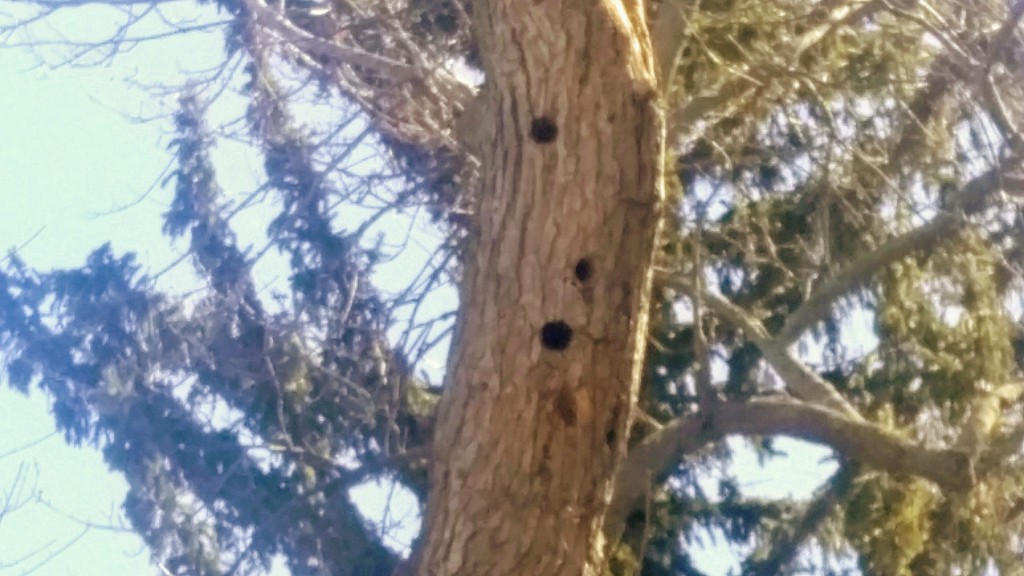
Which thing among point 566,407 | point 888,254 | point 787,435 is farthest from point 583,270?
point 888,254

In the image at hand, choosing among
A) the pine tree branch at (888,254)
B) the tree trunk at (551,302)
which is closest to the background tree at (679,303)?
the pine tree branch at (888,254)

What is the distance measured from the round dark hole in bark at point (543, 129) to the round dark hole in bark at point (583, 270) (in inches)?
13.2

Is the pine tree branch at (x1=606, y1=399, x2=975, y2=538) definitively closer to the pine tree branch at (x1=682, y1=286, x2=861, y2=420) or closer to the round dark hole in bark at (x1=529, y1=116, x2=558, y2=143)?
the pine tree branch at (x1=682, y1=286, x2=861, y2=420)

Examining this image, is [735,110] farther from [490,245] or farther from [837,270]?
[490,245]

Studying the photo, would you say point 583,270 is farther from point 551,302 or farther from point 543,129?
point 543,129

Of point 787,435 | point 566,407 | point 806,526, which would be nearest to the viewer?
point 566,407

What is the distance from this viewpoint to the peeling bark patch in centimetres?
267

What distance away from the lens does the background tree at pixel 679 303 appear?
4.07 m

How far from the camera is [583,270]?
8.82 feet

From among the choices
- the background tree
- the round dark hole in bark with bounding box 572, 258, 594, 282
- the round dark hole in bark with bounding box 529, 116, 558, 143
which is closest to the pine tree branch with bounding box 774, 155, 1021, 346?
the background tree

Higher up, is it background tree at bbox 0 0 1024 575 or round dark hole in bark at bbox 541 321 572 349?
background tree at bbox 0 0 1024 575

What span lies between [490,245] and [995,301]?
2.84 meters

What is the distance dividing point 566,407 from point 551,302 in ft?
0.91

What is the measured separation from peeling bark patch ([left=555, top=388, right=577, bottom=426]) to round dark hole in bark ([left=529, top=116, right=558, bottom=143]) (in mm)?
663
